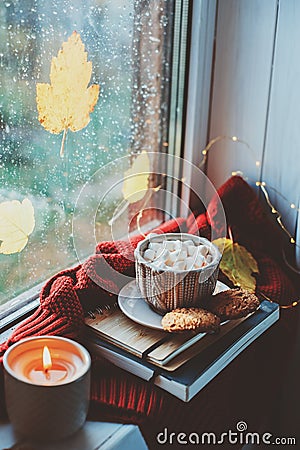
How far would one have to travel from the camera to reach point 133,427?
0.71 m

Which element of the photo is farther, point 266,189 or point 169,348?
point 266,189

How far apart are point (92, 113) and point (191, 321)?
1.24 ft

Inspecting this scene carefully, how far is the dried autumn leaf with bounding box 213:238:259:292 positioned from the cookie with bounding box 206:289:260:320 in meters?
0.14

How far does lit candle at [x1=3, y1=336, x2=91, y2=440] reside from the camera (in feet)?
2.10

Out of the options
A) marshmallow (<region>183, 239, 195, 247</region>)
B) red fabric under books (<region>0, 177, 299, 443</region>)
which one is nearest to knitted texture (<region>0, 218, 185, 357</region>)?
red fabric under books (<region>0, 177, 299, 443</region>)

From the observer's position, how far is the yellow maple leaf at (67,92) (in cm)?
83

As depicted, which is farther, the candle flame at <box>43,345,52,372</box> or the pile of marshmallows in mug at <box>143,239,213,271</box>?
the pile of marshmallows in mug at <box>143,239,213,271</box>

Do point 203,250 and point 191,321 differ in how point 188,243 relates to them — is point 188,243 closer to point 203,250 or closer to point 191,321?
point 203,250

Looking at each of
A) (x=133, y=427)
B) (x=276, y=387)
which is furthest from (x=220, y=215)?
(x=133, y=427)

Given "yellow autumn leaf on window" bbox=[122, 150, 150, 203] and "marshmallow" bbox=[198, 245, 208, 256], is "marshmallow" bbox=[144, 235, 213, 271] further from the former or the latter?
"yellow autumn leaf on window" bbox=[122, 150, 150, 203]

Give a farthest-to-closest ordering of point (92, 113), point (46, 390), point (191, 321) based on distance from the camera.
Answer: point (92, 113), point (191, 321), point (46, 390)

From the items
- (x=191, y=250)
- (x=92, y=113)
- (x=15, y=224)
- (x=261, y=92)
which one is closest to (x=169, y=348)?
(x=191, y=250)

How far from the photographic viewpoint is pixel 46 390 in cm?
63

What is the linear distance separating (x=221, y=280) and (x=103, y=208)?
24 centimetres
